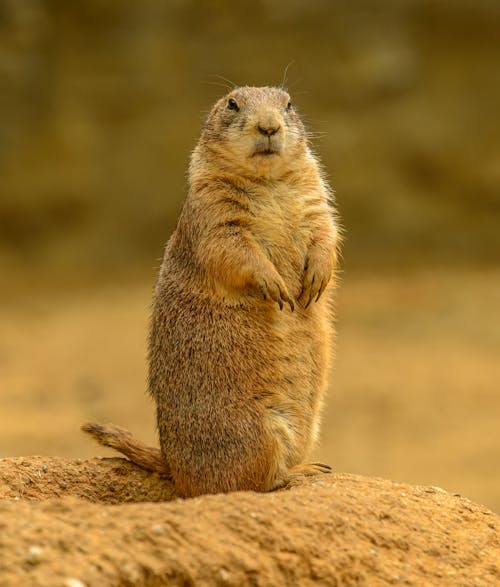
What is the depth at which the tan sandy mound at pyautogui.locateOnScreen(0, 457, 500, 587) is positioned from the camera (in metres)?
4.02

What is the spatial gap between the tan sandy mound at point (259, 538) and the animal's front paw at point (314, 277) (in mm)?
973

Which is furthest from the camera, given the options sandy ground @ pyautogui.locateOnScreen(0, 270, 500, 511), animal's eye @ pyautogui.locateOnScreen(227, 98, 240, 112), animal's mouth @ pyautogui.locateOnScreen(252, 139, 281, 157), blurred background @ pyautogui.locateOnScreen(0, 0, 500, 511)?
blurred background @ pyautogui.locateOnScreen(0, 0, 500, 511)

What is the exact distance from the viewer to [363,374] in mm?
12906

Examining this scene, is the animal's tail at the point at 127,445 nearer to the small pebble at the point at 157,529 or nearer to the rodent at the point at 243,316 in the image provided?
the rodent at the point at 243,316

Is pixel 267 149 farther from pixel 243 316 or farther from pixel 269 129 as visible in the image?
A: pixel 243 316

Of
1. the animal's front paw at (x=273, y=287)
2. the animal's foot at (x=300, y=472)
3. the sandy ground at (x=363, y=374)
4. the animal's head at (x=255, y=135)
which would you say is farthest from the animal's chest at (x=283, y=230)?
the sandy ground at (x=363, y=374)

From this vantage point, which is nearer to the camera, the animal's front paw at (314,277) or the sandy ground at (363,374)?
the animal's front paw at (314,277)

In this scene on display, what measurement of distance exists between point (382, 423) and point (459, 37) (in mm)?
6884

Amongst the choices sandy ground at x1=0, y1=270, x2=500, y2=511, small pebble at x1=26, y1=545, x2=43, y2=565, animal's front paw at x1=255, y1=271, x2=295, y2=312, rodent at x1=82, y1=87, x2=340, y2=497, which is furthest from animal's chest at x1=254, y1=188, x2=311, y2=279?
sandy ground at x1=0, y1=270, x2=500, y2=511

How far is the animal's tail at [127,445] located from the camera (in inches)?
234

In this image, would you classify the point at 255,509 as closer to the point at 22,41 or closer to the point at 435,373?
the point at 435,373

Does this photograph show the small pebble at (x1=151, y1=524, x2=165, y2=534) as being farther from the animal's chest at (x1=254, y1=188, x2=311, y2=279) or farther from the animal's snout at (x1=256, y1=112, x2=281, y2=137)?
the animal's snout at (x1=256, y1=112, x2=281, y2=137)

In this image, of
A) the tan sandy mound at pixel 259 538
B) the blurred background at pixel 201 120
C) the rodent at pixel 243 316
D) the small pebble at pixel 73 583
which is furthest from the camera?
the blurred background at pixel 201 120

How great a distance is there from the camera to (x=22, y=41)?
620 inches
